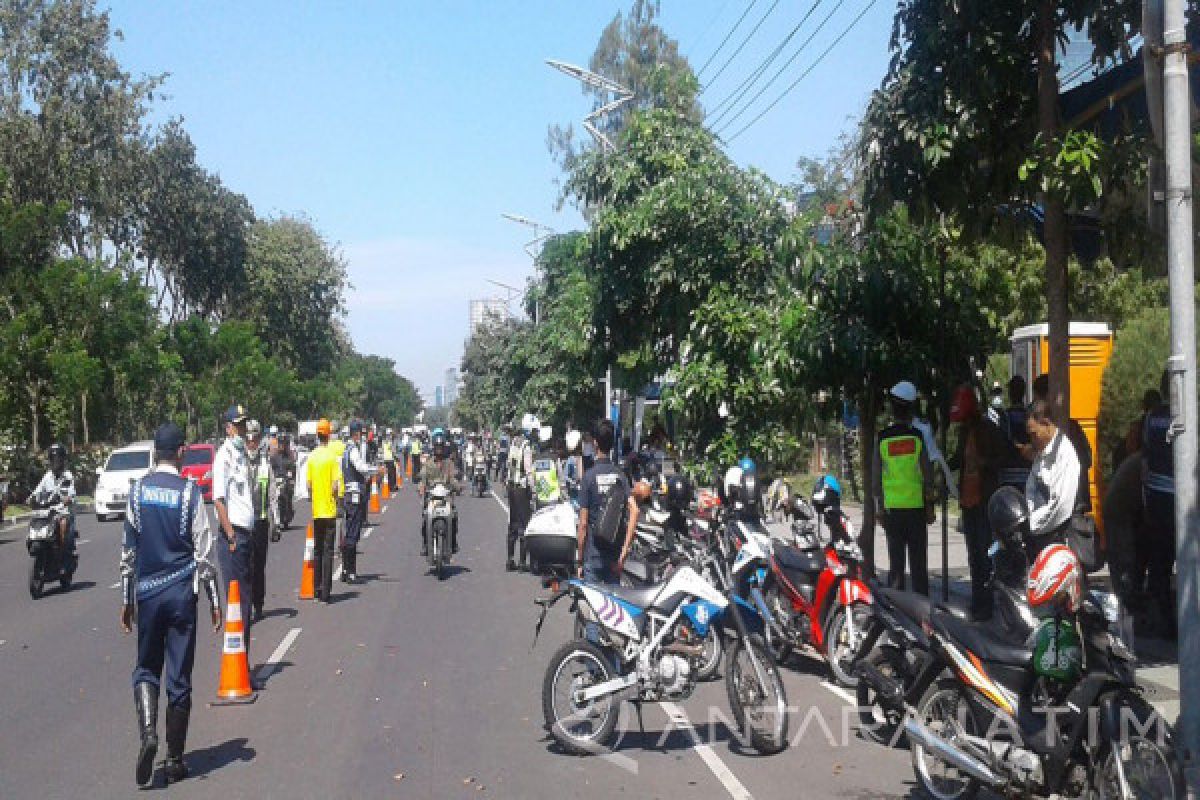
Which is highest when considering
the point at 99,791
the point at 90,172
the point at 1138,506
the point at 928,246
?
the point at 90,172

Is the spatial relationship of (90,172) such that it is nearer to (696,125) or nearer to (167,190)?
(167,190)

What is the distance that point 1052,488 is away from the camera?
25.6ft

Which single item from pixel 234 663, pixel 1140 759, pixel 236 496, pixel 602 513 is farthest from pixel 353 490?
pixel 1140 759

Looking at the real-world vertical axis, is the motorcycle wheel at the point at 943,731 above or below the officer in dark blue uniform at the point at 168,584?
below

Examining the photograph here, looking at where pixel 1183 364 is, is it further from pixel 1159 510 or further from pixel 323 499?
pixel 323 499

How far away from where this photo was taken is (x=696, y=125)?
60.9ft

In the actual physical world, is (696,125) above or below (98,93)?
below

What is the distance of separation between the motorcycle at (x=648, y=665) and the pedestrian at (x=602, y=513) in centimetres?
185

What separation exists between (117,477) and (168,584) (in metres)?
26.0

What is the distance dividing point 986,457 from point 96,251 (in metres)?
45.5

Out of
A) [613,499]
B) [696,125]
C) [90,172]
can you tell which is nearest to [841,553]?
[613,499]

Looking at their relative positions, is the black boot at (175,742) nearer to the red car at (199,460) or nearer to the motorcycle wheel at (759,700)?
the motorcycle wheel at (759,700)

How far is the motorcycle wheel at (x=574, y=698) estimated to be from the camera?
8.23 m

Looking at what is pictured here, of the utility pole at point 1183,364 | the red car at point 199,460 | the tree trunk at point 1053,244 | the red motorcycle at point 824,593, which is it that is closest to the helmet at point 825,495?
the red motorcycle at point 824,593
